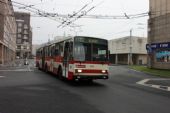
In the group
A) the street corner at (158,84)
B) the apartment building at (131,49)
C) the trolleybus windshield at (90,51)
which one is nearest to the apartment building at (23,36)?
the apartment building at (131,49)

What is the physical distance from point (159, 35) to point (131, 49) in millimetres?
35068

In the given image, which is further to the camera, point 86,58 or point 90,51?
point 90,51

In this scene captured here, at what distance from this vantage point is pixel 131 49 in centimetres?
7438

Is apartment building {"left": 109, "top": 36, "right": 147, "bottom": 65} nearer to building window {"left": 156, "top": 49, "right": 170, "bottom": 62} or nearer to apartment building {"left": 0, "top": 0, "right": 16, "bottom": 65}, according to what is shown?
apartment building {"left": 0, "top": 0, "right": 16, "bottom": 65}

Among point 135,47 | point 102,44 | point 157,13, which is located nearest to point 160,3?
point 157,13

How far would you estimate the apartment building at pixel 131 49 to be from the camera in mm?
75938

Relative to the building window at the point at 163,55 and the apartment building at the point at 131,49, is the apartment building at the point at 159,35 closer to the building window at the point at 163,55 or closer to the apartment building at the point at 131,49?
the building window at the point at 163,55

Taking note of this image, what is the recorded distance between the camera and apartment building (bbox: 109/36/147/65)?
249ft

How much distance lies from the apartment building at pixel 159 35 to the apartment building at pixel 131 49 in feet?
99.7

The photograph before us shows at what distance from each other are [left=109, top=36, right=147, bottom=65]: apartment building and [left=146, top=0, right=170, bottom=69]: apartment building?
3039 cm

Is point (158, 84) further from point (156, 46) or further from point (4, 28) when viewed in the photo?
point (4, 28)

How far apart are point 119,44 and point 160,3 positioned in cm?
4130

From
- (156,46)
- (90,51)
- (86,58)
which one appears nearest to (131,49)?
(156,46)

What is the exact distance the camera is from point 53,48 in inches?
863
